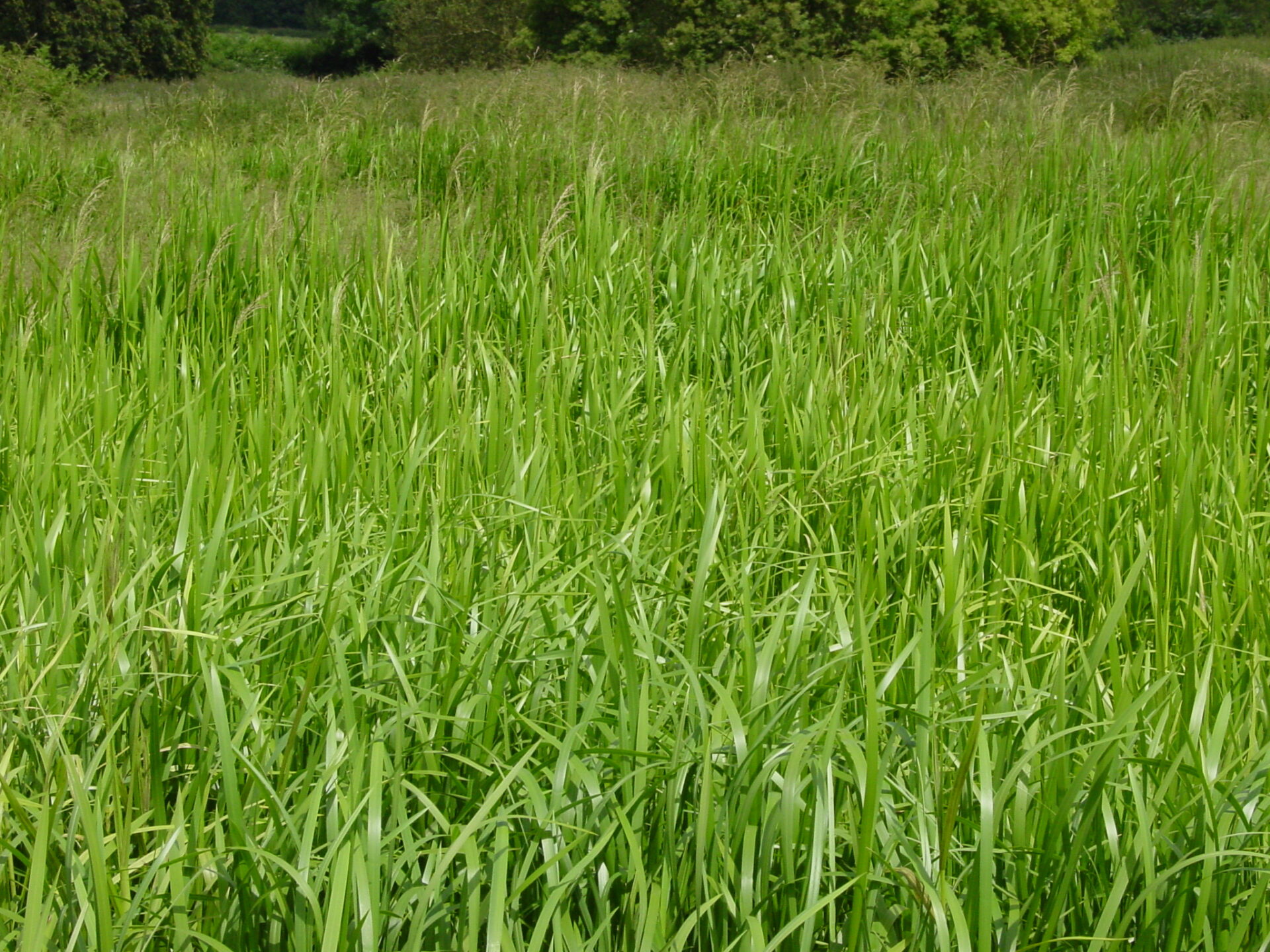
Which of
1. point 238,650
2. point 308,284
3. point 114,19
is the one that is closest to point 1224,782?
point 238,650

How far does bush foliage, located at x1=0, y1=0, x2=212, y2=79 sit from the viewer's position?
19.3m

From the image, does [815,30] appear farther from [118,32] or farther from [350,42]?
[350,42]

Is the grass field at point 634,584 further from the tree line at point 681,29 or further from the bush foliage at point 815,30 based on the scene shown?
the bush foliage at point 815,30

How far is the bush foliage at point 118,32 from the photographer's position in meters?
19.3

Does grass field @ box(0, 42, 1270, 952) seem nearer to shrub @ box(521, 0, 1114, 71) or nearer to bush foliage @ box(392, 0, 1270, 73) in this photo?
bush foliage @ box(392, 0, 1270, 73)

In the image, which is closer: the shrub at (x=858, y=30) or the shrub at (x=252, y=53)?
the shrub at (x=858, y=30)

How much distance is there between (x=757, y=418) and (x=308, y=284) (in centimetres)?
160

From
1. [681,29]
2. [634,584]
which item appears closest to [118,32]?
[681,29]

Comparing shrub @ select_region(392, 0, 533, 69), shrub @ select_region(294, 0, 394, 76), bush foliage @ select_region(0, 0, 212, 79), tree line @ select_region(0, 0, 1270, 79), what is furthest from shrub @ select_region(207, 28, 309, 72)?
shrub @ select_region(392, 0, 533, 69)

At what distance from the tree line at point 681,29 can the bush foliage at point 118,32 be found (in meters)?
0.03

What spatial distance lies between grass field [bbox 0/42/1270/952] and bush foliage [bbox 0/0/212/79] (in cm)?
1815

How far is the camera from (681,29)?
10992 millimetres

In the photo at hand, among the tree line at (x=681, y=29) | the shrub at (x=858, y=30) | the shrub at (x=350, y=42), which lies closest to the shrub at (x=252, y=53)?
the shrub at (x=350, y=42)

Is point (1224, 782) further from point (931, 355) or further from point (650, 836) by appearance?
point (931, 355)
